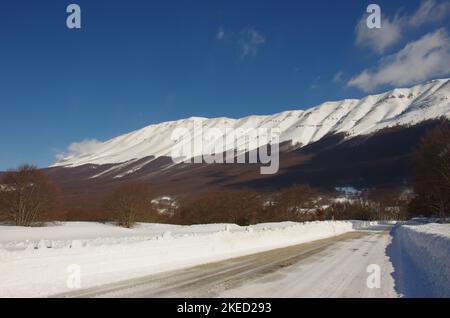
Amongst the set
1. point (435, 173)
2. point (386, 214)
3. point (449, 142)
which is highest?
point (449, 142)

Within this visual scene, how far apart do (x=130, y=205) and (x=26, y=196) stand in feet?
53.2

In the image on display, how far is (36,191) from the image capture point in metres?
57.4

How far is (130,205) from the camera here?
6856 cm

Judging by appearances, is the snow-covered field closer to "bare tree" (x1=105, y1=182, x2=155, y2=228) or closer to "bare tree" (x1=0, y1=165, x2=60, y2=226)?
"bare tree" (x1=0, y1=165, x2=60, y2=226)

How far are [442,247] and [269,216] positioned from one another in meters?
83.4

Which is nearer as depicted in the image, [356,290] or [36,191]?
[356,290]

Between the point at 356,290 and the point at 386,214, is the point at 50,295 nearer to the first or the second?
the point at 356,290

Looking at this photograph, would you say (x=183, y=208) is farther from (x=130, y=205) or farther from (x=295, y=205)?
(x=130, y=205)

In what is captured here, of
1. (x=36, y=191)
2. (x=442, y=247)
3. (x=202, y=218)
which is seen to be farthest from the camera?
(x=202, y=218)

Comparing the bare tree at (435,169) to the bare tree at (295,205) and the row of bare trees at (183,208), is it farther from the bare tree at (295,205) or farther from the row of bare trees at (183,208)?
the row of bare trees at (183,208)

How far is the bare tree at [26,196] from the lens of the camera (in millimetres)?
55250

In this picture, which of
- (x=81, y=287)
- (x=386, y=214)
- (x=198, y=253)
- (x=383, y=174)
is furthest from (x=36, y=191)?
(x=383, y=174)

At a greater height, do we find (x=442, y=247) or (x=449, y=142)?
(x=449, y=142)
